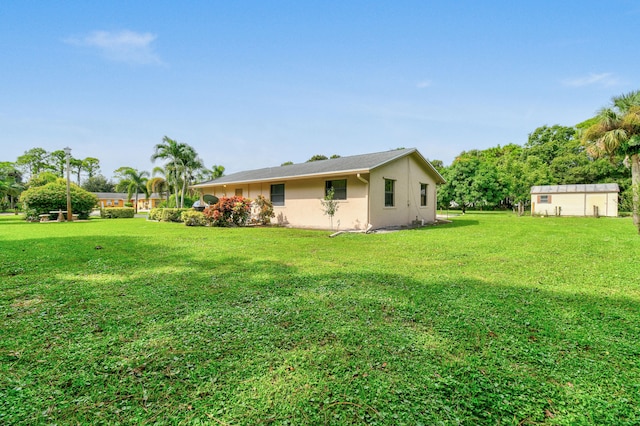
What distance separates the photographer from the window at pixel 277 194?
15.4 metres

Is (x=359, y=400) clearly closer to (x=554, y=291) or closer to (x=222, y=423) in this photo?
(x=222, y=423)

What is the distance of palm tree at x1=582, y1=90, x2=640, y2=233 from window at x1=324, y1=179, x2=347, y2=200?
12.3 m

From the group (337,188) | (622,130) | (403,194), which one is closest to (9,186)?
(337,188)

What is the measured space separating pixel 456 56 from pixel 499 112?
9035 millimetres

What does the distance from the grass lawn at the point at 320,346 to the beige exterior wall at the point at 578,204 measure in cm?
2595

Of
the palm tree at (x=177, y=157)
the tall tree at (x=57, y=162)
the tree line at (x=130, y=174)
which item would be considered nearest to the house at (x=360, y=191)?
the palm tree at (x=177, y=157)

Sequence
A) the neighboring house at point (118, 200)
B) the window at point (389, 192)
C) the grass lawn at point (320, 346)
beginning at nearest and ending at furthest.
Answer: the grass lawn at point (320, 346) → the window at point (389, 192) → the neighboring house at point (118, 200)

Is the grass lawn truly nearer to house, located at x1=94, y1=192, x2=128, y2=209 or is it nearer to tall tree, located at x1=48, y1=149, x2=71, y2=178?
house, located at x1=94, y1=192, x2=128, y2=209

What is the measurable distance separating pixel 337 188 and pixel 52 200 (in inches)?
826

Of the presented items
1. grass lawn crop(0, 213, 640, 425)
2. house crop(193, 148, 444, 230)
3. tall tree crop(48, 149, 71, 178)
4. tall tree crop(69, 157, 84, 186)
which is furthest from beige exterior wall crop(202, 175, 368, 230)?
tall tree crop(69, 157, 84, 186)

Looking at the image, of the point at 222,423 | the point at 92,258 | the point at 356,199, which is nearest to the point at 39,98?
the point at 92,258

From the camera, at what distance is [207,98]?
53.0ft

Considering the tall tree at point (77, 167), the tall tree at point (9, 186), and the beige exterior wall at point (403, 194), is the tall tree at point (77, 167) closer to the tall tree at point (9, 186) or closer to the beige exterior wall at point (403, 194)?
the tall tree at point (9, 186)

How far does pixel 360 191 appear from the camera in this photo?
12523 millimetres
